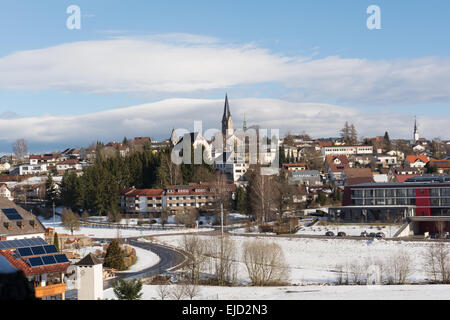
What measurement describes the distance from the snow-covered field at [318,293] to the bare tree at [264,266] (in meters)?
1.57

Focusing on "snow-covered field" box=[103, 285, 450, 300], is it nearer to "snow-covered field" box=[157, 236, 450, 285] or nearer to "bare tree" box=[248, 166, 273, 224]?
"snow-covered field" box=[157, 236, 450, 285]

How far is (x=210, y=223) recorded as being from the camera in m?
58.2

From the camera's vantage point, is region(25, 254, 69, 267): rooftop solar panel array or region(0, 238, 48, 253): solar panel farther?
region(0, 238, 48, 253): solar panel

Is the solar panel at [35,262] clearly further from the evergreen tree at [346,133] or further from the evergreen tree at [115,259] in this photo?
the evergreen tree at [346,133]

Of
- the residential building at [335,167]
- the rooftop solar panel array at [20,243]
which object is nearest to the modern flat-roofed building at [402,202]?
the residential building at [335,167]

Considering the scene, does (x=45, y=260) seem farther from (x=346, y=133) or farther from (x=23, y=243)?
(x=346, y=133)

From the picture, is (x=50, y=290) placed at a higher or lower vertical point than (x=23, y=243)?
Answer: lower

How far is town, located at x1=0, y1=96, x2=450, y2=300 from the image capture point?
97.3 feet

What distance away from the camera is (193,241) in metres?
35.8

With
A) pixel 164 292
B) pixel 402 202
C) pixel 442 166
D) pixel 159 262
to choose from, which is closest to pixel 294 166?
pixel 442 166

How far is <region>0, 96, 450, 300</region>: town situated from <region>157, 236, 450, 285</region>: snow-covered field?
0.17 metres

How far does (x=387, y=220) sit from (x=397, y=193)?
4.30m

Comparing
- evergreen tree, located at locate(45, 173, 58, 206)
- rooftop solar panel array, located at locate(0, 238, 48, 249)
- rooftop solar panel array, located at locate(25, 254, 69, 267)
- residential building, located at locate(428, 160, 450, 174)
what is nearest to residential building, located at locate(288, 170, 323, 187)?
residential building, located at locate(428, 160, 450, 174)

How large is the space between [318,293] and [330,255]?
14257 mm
